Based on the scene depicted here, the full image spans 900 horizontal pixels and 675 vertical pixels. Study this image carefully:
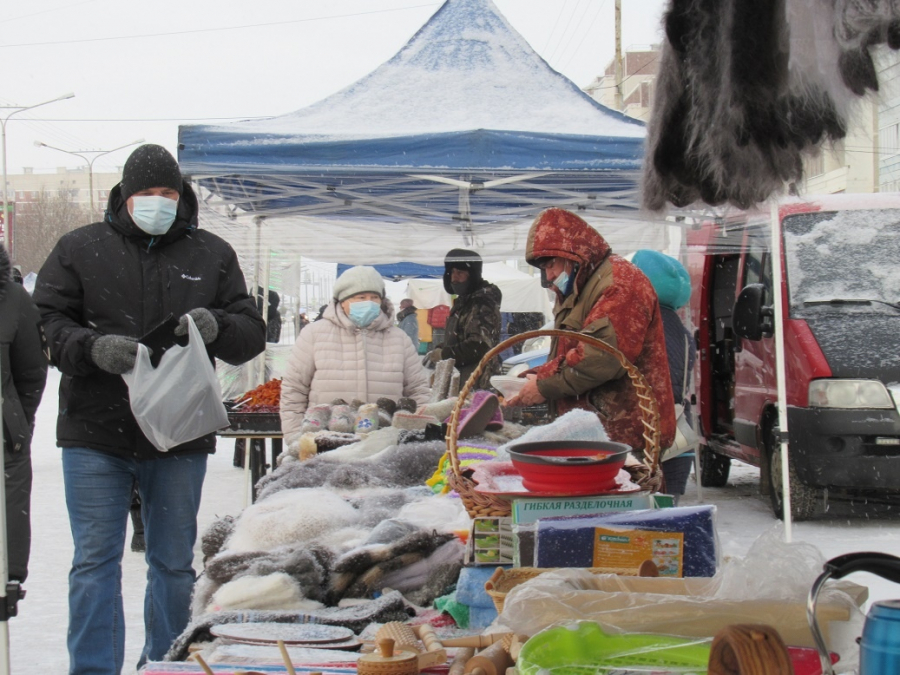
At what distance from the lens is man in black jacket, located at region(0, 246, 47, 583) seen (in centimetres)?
403

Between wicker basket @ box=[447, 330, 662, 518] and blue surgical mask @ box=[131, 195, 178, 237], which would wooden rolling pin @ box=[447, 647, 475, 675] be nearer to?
wicker basket @ box=[447, 330, 662, 518]

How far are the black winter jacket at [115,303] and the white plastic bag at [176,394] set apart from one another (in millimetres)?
131

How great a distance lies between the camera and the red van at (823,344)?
6.08 m

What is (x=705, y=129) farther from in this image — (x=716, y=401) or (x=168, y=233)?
(x=716, y=401)

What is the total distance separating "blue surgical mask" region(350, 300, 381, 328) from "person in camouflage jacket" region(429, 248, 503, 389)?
1.56 meters

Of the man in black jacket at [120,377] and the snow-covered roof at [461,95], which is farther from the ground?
the snow-covered roof at [461,95]

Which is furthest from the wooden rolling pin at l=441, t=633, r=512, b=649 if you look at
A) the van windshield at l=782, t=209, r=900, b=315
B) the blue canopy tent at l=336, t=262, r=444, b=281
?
the blue canopy tent at l=336, t=262, r=444, b=281

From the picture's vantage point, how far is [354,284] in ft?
16.8

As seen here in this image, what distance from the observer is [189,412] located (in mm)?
3109

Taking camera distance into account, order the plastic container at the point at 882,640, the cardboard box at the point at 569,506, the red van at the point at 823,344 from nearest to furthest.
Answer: the plastic container at the point at 882,640 < the cardboard box at the point at 569,506 < the red van at the point at 823,344

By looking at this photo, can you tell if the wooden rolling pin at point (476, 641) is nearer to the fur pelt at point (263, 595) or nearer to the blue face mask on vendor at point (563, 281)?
the fur pelt at point (263, 595)

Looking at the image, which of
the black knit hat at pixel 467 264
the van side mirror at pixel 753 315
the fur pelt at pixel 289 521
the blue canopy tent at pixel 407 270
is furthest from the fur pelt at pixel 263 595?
the blue canopy tent at pixel 407 270

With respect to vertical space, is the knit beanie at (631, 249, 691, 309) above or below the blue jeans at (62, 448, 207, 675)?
above

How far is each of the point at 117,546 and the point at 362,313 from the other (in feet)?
7.29
